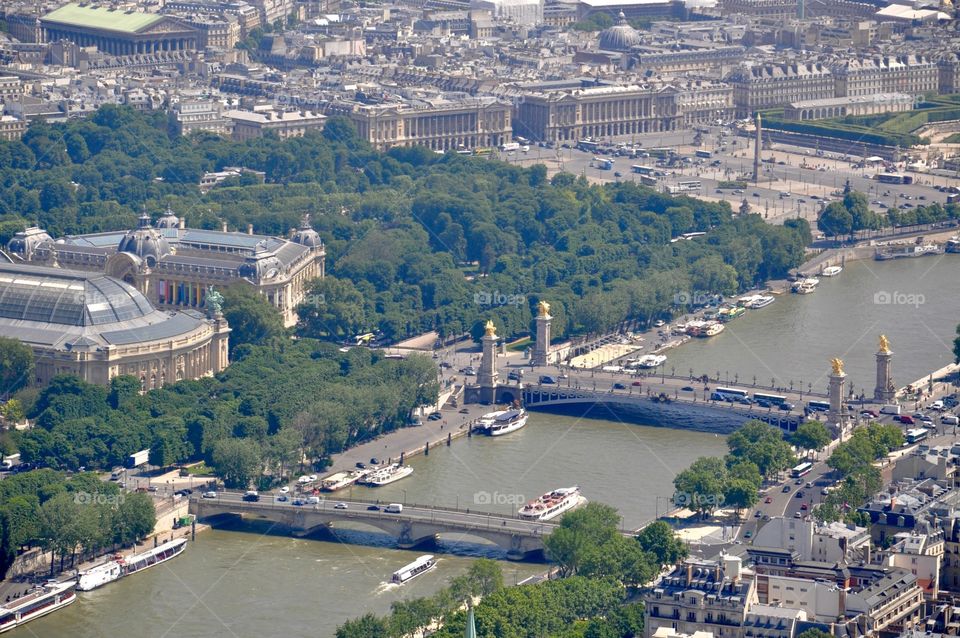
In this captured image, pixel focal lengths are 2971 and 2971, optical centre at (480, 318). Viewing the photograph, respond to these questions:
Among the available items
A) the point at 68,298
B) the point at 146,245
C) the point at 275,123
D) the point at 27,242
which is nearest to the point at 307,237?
the point at 146,245

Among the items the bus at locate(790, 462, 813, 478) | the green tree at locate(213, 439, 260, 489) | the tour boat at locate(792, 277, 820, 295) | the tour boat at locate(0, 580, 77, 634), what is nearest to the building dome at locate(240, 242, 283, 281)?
the green tree at locate(213, 439, 260, 489)

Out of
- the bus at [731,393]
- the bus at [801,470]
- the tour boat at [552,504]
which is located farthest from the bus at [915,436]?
the tour boat at [552,504]

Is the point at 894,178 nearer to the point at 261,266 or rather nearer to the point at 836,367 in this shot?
the point at 261,266

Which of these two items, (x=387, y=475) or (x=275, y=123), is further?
(x=275, y=123)

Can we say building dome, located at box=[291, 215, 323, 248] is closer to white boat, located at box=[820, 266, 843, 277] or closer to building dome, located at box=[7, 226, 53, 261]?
building dome, located at box=[7, 226, 53, 261]

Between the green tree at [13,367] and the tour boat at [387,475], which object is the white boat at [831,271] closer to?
the tour boat at [387,475]

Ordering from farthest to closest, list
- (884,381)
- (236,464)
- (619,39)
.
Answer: (619,39) → (884,381) → (236,464)

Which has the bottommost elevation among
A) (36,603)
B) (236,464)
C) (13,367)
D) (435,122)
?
(36,603)
